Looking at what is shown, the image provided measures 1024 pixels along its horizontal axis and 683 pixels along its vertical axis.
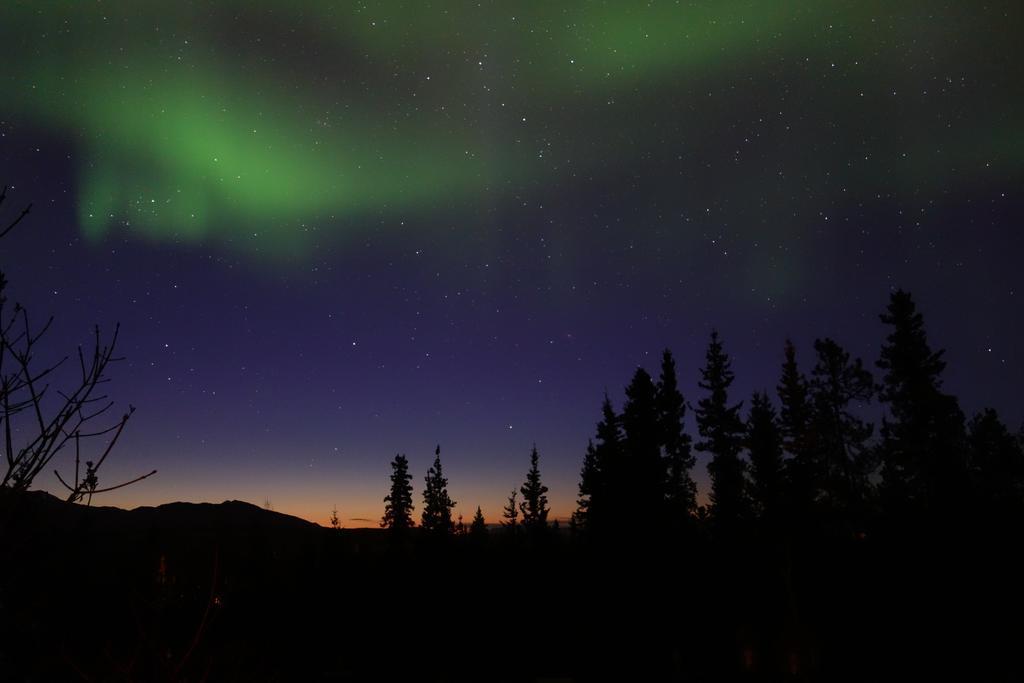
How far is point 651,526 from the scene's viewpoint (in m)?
19.5

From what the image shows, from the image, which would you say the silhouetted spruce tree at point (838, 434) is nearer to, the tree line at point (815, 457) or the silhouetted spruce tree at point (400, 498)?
the tree line at point (815, 457)

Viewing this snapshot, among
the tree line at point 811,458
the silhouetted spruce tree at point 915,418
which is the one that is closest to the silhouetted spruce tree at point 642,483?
the tree line at point 811,458

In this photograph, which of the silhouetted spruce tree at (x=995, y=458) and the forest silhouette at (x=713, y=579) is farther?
the silhouetted spruce tree at (x=995, y=458)

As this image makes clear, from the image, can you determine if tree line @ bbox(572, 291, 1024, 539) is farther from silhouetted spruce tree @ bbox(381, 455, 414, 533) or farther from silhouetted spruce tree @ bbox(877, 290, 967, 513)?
silhouetted spruce tree @ bbox(381, 455, 414, 533)

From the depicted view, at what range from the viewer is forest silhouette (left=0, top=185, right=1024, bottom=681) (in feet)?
63.1

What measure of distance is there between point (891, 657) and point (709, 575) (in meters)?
7.40

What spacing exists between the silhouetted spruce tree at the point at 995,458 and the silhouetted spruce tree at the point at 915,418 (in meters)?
2.05

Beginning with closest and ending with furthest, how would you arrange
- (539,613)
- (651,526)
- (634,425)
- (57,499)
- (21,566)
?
1. (21,566)
2. (57,499)
3. (651,526)
4. (634,425)
5. (539,613)

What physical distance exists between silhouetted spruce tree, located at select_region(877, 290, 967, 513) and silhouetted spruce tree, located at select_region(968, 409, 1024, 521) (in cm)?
205

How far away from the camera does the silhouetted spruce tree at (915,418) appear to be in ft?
92.0

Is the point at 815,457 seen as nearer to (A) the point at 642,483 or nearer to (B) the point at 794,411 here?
(B) the point at 794,411

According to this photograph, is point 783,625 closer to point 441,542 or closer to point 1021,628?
point 1021,628

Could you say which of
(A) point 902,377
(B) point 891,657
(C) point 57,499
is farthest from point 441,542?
(C) point 57,499

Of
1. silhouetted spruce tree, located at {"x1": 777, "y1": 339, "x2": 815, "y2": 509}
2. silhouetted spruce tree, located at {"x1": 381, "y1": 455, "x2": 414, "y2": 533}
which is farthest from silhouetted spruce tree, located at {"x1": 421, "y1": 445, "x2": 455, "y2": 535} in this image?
silhouetted spruce tree, located at {"x1": 777, "y1": 339, "x2": 815, "y2": 509}
